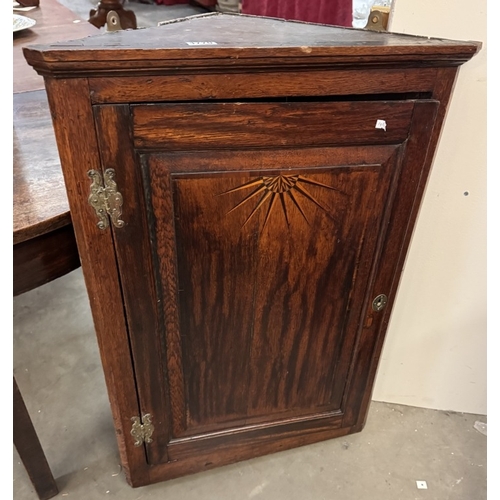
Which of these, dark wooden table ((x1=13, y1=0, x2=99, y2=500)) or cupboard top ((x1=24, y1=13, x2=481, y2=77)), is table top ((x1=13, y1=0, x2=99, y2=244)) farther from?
cupboard top ((x1=24, y1=13, x2=481, y2=77))

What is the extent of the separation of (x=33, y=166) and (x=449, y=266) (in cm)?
92

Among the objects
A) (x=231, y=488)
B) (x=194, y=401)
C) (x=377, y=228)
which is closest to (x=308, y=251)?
(x=377, y=228)

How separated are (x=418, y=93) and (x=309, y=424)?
0.82 m

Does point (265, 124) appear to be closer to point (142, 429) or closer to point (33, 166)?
point (33, 166)

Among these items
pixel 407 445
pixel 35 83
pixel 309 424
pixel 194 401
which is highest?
pixel 35 83

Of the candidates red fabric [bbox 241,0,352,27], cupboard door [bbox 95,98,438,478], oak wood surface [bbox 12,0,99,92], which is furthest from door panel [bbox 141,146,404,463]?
red fabric [bbox 241,0,352,27]

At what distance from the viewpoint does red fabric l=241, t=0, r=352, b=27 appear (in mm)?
2436

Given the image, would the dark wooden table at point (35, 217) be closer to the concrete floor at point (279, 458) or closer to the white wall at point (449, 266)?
the concrete floor at point (279, 458)

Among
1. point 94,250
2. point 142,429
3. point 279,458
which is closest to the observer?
point 94,250

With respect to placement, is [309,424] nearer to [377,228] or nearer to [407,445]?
[407,445]

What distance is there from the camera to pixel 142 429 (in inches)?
41.4

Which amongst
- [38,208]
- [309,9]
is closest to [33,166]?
[38,208]

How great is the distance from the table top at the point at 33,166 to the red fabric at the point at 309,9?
1.60 m

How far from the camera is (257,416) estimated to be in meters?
1.16
